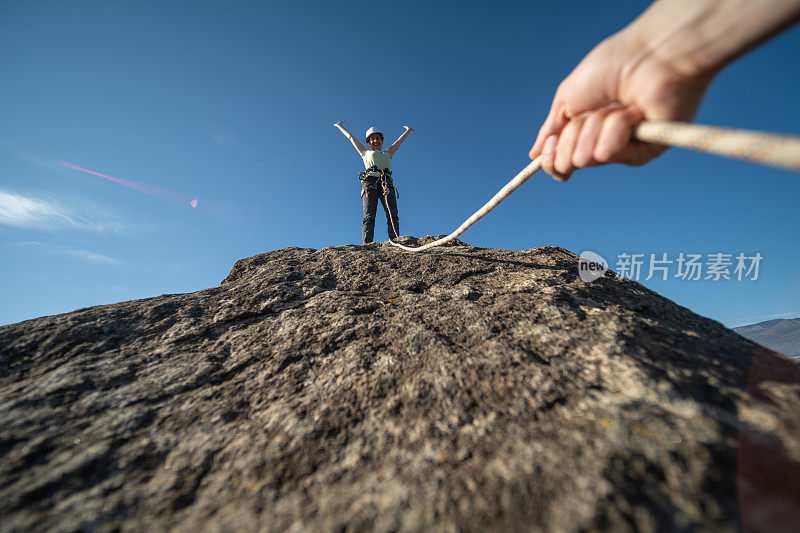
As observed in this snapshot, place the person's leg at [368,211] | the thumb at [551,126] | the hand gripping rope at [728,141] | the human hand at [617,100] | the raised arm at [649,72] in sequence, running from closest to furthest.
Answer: the hand gripping rope at [728,141] → the raised arm at [649,72] → the human hand at [617,100] → the thumb at [551,126] → the person's leg at [368,211]

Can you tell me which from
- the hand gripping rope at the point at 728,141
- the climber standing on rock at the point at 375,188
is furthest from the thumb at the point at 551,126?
the climber standing on rock at the point at 375,188

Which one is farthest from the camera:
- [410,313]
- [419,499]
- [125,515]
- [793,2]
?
[410,313]

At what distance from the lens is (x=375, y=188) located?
606 cm

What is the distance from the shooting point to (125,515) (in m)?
1.08

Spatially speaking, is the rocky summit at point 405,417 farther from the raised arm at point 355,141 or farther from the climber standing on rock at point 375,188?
the raised arm at point 355,141

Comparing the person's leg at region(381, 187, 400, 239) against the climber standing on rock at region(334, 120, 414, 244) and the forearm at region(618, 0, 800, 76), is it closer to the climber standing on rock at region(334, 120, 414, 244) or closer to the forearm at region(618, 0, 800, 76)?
the climber standing on rock at region(334, 120, 414, 244)

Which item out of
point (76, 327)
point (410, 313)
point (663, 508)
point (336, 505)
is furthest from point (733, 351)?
point (76, 327)

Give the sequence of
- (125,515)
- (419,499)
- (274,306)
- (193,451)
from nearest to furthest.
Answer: (419,499), (125,515), (193,451), (274,306)

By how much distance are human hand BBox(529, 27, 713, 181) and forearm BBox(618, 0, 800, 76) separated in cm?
1

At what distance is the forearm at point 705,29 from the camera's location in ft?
2.87

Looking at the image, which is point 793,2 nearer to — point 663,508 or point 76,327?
point 663,508

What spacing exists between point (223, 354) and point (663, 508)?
2237 millimetres

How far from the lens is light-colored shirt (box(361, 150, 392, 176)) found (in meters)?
6.22

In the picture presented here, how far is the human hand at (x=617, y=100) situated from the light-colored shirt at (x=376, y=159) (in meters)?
4.99
